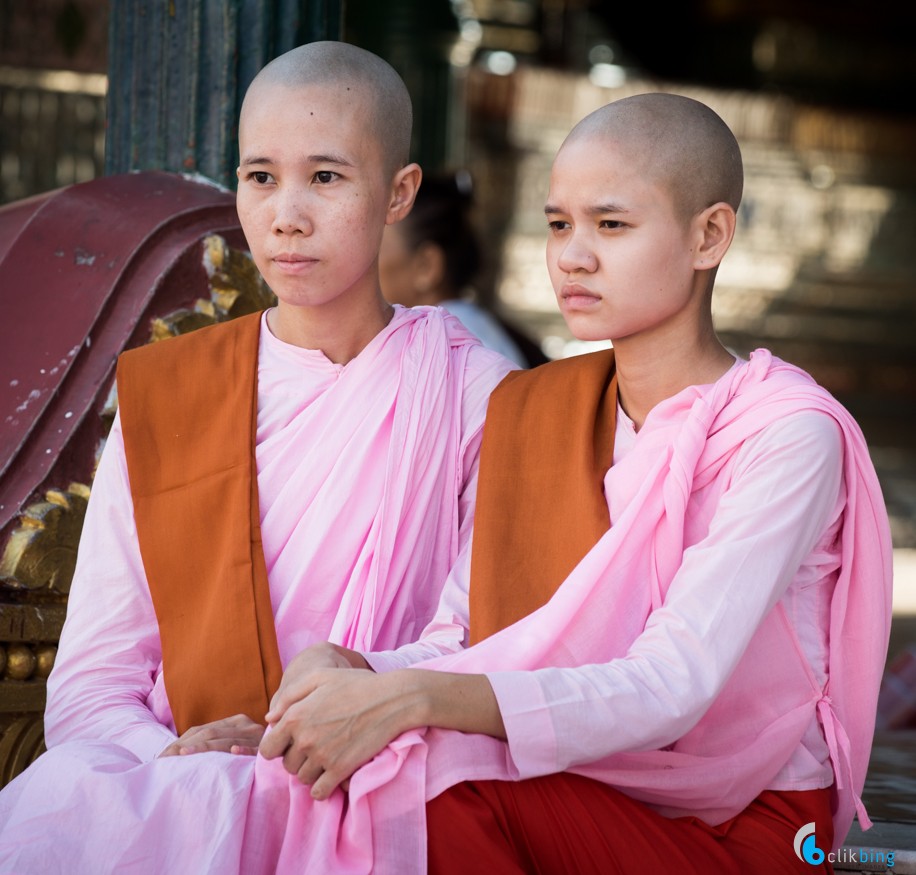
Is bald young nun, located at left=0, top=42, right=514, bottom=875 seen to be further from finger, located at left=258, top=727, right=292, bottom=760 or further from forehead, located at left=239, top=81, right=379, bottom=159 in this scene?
finger, located at left=258, top=727, right=292, bottom=760

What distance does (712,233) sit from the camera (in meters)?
2.47

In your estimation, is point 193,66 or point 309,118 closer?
point 309,118

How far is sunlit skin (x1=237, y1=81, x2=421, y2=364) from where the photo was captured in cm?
264

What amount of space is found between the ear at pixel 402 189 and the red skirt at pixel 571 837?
1.12 metres

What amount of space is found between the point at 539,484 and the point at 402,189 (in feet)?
2.08

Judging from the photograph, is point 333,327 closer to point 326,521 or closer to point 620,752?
point 326,521

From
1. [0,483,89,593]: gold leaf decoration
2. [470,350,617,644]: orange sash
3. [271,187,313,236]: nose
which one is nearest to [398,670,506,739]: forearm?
[470,350,617,644]: orange sash

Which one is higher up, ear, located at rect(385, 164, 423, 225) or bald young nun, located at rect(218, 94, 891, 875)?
ear, located at rect(385, 164, 423, 225)

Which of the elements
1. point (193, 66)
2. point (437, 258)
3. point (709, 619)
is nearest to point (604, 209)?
point (709, 619)

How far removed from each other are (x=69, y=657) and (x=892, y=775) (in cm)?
194

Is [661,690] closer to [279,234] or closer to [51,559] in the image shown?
[279,234]

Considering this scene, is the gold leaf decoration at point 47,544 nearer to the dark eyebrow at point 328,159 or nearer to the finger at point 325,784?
the dark eyebrow at point 328,159

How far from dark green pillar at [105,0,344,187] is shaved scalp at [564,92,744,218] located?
133 centimetres

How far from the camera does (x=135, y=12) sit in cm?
369
